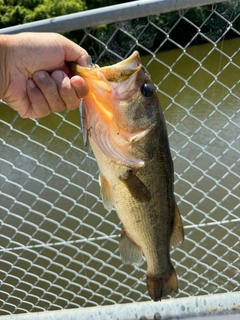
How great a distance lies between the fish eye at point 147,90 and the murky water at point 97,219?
1283 mm

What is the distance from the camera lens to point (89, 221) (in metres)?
4.77

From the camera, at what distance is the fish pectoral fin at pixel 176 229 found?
1.51 metres

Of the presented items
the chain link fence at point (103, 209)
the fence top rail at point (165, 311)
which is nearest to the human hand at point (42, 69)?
the chain link fence at point (103, 209)

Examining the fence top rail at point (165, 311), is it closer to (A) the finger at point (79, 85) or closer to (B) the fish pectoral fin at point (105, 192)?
(B) the fish pectoral fin at point (105, 192)

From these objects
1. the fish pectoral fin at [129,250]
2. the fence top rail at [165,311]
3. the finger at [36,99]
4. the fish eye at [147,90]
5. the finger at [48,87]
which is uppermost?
the fish eye at [147,90]

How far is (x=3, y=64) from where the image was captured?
125 centimetres

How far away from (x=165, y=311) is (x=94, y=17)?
1.35m

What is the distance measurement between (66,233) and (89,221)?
0.31 meters

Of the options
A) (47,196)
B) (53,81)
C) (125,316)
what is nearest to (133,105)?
(53,81)

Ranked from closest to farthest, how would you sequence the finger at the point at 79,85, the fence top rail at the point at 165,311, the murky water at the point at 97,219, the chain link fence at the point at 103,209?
1. the finger at the point at 79,85
2. the fence top rail at the point at 165,311
3. the chain link fence at the point at 103,209
4. the murky water at the point at 97,219

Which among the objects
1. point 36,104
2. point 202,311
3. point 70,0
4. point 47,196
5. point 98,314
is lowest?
point 70,0

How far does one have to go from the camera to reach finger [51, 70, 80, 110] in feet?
3.92

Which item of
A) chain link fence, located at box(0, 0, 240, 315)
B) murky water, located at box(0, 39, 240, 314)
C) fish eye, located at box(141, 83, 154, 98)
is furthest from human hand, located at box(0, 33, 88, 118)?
murky water, located at box(0, 39, 240, 314)

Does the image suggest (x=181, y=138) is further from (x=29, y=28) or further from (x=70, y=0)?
(x=70, y=0)
